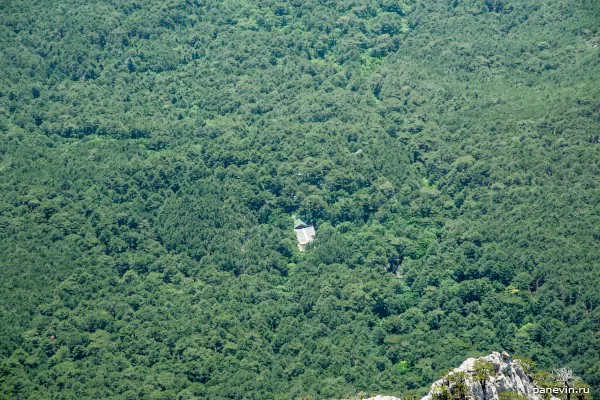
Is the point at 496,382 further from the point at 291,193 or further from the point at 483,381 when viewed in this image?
the point at 291,193

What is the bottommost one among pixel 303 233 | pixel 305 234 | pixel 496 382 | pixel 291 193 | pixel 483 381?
pixel 483 381

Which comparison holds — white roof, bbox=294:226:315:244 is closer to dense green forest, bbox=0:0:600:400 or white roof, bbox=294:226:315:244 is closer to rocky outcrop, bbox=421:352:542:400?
dense green forest, bbox=0:0:600:400

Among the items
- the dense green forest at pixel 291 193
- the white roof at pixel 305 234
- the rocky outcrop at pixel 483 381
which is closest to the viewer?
the rocky outcrop at pixel 483 381

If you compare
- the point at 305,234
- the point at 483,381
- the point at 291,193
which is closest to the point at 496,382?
the point at 483,381

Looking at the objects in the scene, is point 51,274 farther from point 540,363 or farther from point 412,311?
point 540,363

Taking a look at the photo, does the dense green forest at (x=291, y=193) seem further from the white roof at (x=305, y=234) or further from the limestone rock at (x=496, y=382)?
the limestone rock at (x=496, y=382)

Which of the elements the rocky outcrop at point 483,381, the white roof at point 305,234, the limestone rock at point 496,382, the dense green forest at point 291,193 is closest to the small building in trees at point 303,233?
the white roof at point 305,234
